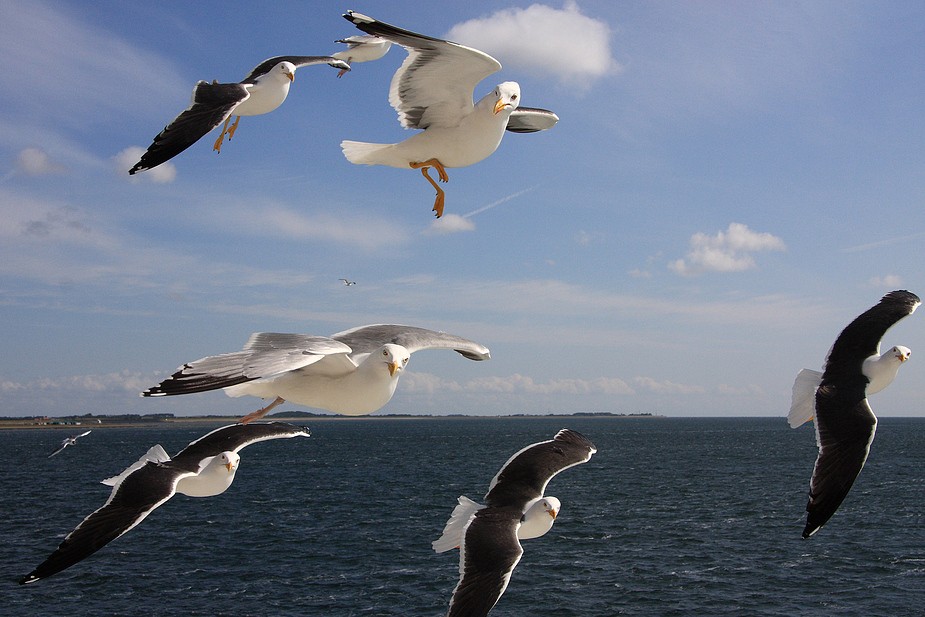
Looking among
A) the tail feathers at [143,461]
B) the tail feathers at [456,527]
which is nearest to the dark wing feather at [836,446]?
the tail feathers at [456,527]

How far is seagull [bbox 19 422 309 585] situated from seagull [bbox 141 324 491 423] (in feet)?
4.96

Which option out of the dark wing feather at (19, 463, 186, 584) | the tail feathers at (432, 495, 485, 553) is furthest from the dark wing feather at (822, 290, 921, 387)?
the dark wing feather at (19, 463, 186, 584)

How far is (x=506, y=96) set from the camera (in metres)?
7.77

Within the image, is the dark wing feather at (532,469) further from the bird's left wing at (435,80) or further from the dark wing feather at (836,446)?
the bird's left wing at (435,80)

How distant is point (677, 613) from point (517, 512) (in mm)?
33427

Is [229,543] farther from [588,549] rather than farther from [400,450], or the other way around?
[400,450]

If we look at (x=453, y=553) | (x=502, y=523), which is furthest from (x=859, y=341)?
(x=453, y=553)

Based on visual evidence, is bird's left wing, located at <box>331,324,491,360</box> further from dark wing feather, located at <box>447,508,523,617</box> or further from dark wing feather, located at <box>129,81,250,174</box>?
dark wing feather, located at <box>129,81,250,174</box>

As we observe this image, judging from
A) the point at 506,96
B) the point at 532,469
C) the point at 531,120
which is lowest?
the point at 532,469

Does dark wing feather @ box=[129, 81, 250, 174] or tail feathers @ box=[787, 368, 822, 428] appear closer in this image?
dark wing feather @ box=[129, 81, 250, 174]

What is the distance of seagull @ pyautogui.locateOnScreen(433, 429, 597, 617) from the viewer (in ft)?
25.2

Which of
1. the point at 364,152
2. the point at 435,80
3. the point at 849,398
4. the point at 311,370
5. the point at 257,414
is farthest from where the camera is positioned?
the point at 364,152

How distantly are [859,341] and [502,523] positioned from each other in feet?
13.6

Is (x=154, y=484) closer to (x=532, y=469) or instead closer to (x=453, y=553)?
(x=532, y=469)
